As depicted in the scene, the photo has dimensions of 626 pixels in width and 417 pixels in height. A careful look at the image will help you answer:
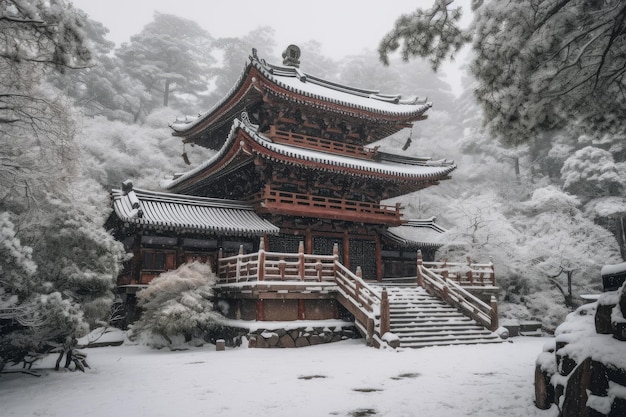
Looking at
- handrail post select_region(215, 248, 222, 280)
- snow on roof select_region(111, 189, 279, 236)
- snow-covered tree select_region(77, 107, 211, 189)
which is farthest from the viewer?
snow-covered tree select_region(77, 107, 211, 189)

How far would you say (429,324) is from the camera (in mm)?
13578

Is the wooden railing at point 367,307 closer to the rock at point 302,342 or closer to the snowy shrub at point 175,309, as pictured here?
the rock at point 302,342

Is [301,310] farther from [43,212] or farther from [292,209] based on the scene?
[43,212]

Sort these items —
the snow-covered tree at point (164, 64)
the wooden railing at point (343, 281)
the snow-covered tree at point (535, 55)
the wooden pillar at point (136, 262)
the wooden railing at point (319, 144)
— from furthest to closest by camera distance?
the snow-covered tree at point (164, 64) → the wooden railing at point (319, 144) → the wooden pillar at point (136, 262) → the wooden railing at point (343, 281) → the snow-covered tree at point (535, 55)

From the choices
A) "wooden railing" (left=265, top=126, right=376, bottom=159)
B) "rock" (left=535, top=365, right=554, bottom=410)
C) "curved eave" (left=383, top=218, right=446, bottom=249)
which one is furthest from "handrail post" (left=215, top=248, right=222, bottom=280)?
"rock" (left=535, top=365, right=554, bottom=410)

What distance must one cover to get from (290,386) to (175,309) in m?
5.90

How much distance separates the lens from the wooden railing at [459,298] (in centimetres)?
1417

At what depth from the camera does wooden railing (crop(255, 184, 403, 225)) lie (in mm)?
16734

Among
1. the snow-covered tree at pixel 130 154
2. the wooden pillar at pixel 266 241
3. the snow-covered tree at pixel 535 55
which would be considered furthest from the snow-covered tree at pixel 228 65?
Answer: the snow-covered tree at pixel 535 55

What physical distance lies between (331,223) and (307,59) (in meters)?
42.8

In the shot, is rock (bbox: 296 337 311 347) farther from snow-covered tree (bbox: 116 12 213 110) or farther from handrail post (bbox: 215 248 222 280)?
snow-covered tree (bbox: 116 12 213 110)

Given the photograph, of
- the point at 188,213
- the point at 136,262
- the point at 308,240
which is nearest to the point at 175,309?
the point at 136,262

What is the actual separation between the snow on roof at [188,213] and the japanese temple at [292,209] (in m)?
0.04

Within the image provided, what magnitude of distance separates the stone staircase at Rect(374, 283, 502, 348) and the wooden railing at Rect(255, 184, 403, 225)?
3.96 metres
